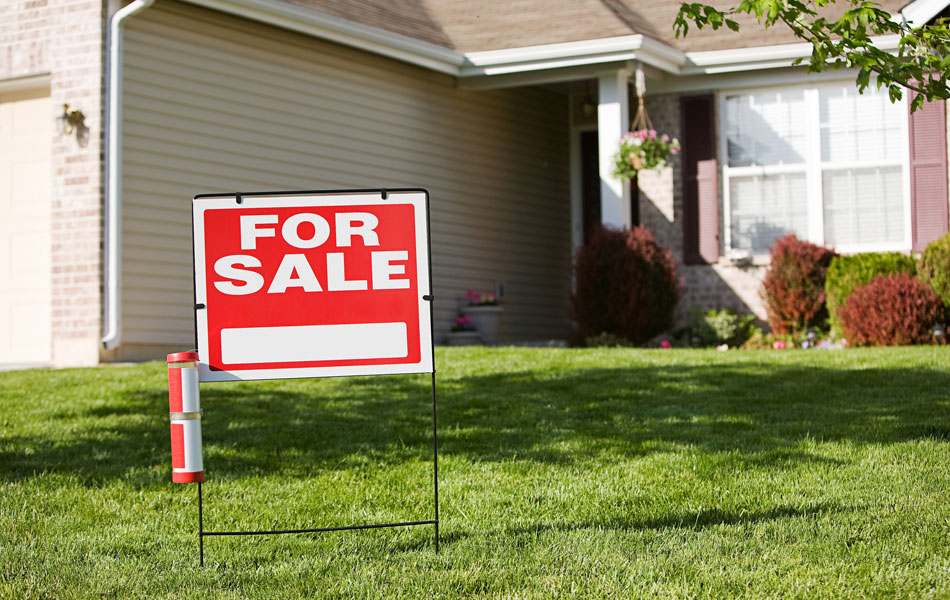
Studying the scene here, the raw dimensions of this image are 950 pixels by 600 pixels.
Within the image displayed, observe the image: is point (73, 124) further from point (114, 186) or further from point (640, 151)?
point (640, 151)

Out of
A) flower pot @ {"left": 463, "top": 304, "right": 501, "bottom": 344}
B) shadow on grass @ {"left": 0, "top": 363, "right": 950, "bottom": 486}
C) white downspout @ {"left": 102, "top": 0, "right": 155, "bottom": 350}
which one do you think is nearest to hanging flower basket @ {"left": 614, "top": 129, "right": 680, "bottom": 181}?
flower pot @ {"left": 463, "top": 304, "right": 501, "bottom": 344}

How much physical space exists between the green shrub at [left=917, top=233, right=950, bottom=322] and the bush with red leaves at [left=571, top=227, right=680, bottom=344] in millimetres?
2629

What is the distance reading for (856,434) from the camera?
622 cm

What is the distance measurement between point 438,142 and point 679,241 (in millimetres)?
3208

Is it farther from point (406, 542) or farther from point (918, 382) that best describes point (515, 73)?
point (406, 542)

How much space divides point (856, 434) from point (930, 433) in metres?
0.40

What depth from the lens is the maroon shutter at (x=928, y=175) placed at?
12266mm

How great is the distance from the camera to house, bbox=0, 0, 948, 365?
10.4 metres

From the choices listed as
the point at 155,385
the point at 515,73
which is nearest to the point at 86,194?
the point at 155,385

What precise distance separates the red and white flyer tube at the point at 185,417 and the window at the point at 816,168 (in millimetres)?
10082

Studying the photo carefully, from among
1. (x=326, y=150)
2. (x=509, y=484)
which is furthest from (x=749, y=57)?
(x=509, y=484)

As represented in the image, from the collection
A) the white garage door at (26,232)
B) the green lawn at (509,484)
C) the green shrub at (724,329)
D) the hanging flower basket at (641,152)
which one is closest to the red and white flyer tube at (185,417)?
the green lawn at (509,484)

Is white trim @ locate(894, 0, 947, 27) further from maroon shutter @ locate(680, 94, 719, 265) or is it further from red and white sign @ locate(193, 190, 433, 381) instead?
red and white sign @ locate(193, 190, 433, 381)

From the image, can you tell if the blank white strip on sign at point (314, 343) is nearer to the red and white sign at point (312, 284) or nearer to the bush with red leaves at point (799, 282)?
the red and white sign at point (312, 284)
